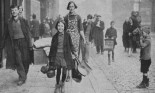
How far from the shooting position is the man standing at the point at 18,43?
7250mm

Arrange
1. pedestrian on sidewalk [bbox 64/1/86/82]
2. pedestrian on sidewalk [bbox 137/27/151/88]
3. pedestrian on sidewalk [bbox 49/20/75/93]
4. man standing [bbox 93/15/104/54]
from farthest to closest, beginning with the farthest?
man standing [bbox 93/15/104/54] → pedestrian on sidewalk [bbox 64/1/86/82] → pedestrian on sidewalk [bbox 137/27/151/88] → pedestrian on sidewalk [bbox 49/20/75/93]

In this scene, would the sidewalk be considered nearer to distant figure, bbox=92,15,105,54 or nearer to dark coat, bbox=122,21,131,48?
distant figure, bbox=92,15,105,54

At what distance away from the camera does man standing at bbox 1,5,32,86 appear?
7250 mm

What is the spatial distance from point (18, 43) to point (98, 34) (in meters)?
7.17

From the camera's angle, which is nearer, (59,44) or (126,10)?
(59,44)

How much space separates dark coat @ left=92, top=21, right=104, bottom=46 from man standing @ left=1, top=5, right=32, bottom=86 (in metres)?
6.75

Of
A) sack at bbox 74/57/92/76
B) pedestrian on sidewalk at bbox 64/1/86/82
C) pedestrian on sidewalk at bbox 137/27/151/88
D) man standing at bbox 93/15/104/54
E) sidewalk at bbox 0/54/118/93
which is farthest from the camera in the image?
man standing at bbox 93/15/104/54

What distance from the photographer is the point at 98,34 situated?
14.1 metres

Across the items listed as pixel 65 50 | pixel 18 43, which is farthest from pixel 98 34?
pixel 65 50

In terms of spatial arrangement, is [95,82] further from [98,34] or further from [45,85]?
[98,34]

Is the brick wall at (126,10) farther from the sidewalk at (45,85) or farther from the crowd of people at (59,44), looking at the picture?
the crowd of people at (59,44)

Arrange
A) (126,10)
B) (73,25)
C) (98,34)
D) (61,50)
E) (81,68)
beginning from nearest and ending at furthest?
(61,50) → (81,68) → (73,25) → (98,34) → (126,10)

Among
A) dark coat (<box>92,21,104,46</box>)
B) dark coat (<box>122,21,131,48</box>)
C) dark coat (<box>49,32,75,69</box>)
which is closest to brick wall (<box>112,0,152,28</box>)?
dark coat (<box>122,21,131,48</box>)

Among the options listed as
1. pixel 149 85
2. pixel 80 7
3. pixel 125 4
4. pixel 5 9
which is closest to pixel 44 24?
pixel 5 9
